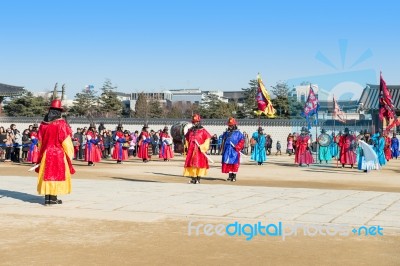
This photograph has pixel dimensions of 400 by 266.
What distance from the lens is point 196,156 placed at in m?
12.7

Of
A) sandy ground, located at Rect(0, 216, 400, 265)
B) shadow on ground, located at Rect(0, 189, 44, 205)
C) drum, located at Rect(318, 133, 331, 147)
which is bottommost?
sandy ground, located at Rect(0, 216, 400, 265)

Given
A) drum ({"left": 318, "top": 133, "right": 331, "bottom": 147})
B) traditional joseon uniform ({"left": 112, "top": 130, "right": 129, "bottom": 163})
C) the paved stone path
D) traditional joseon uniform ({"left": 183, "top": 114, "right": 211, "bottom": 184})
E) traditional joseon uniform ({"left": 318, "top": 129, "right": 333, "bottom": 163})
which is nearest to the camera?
the paved stone path

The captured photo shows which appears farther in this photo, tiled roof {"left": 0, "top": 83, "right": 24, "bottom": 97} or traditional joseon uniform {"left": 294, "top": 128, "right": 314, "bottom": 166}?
tiled roof {"left": 0, "top": 83, "right": 24, "bottom": 97}

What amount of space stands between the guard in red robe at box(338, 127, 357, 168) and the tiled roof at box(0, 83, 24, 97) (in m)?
23.7

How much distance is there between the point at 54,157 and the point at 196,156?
4385 millimetres

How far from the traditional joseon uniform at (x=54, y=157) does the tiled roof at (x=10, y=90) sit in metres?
28.4

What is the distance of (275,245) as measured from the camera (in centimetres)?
601

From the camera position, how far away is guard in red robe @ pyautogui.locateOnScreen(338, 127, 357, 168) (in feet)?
66.5

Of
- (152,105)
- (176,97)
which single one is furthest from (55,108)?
(176,97)

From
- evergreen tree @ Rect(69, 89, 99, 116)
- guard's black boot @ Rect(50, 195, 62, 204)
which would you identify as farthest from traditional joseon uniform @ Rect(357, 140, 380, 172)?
evergreen tree @ Rect(69, 89, 99, 116)

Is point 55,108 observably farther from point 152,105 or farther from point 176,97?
point 176,97

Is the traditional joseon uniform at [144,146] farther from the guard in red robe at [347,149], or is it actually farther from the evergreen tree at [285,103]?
the evergreen tree at [285,103]

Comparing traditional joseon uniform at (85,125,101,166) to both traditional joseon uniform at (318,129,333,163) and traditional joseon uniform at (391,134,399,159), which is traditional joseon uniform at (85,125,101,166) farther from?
traditional joseon uniform at (391,134,399,159)

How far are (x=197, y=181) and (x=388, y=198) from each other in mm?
4473
